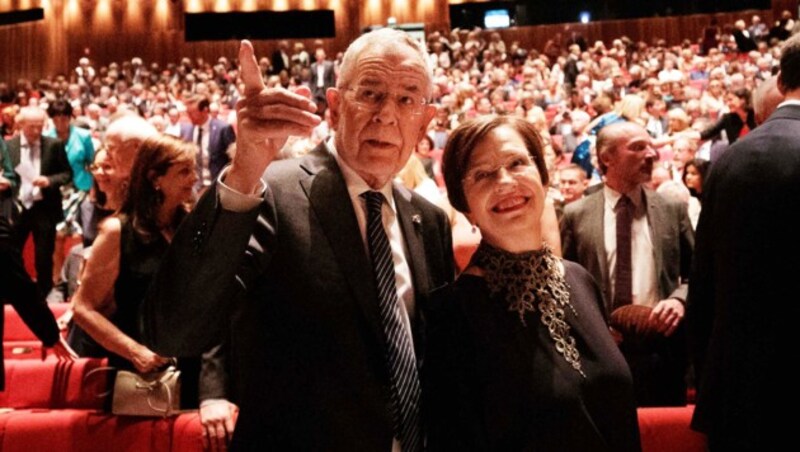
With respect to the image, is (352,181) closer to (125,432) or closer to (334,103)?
(334,103)

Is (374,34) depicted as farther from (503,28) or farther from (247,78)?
(503,28)

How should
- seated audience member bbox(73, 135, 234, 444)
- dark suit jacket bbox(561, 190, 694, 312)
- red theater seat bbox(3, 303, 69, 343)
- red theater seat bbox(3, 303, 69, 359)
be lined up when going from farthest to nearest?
red theater seat bbox(3, 303, 69, 343)
red theater seat bbox(3, 303, 69, 359)
dark suit jacket bbox(561, 190, 694, 312)
seated audience member bbox(73, 135, 234, 444)

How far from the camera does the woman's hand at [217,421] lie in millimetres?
1971

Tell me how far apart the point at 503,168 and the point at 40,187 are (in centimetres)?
492

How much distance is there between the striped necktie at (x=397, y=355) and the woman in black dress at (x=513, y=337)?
0.12 ft

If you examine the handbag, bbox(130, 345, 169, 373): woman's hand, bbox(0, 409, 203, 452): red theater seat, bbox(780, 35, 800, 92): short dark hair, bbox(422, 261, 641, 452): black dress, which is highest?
bbox(780, 35, 800, 92): short dark hair

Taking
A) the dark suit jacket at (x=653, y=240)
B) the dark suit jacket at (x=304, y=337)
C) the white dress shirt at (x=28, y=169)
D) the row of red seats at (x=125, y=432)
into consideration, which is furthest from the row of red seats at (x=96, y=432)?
the white dress shirt at (x=28, y=169)

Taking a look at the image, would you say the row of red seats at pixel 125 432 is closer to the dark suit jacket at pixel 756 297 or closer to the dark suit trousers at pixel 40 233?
the dark suit jacket at pixel 756 297

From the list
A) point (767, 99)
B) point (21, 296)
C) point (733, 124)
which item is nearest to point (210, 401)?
point (21, 296)

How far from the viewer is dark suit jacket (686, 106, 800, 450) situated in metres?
2.05

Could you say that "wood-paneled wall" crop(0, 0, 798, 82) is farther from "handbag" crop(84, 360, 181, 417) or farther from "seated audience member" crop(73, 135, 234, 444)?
"handbag" crop(84, 360, 181, 417)

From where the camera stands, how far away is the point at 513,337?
145cm

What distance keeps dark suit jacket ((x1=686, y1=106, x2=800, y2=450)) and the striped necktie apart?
102 cm

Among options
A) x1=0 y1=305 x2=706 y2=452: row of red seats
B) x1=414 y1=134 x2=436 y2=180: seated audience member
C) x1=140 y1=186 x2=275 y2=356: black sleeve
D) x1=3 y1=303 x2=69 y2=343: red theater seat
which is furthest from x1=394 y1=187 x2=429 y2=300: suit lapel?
x1=414 y1=134 x2=436 y2=180: seated audience member
